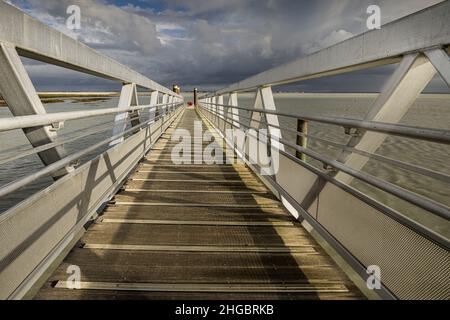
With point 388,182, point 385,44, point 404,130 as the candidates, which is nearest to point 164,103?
point 385,44

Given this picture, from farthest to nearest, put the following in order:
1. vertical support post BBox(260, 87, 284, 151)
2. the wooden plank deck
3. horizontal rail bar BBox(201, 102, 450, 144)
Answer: vertical support post BBox(260, 87, 284, 151), the wooden plank deck, horizontal rail bar BBox(201, 102, 450, 144)

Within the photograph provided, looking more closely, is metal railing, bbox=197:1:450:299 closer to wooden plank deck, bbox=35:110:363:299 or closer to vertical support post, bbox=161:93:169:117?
wooden plank deck, bbox=35:110:363:299

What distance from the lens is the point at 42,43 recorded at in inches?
92.0

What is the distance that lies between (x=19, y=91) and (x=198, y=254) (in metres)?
1.93

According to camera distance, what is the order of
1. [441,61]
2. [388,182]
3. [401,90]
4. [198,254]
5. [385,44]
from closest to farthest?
[441,61], [388,182], [401,90], [385,44], [198,254]

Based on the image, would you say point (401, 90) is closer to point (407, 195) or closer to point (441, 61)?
point (441, 61)

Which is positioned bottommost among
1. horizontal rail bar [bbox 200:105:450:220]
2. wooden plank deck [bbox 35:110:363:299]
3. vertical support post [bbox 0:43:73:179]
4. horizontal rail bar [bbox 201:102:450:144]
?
wooden plank deck [bbox 35:110:363:299]

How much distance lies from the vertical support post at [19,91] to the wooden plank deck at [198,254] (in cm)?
110

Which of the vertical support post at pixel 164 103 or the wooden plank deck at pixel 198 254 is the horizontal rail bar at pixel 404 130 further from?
the vertical support post at pixel 164 103

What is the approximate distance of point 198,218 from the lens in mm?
3576

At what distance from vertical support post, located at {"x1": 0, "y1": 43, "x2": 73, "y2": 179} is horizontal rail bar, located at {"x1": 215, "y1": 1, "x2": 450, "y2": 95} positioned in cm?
251

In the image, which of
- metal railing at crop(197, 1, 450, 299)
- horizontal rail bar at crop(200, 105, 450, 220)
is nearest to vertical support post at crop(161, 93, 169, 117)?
metal railing at crop(197, 1, 450, 299)

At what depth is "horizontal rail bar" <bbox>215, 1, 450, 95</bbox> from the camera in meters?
1.66
